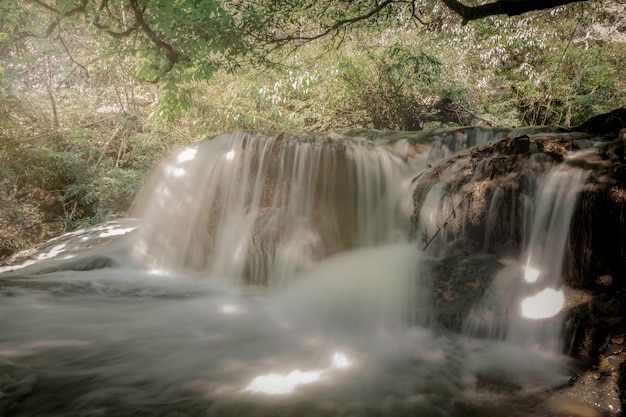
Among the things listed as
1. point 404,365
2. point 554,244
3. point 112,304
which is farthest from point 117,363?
point 554,244

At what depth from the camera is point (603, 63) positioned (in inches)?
472

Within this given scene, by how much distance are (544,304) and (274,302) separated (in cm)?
290

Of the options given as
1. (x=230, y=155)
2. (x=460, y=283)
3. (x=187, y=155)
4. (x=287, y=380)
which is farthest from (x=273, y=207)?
(x=287, y=380)

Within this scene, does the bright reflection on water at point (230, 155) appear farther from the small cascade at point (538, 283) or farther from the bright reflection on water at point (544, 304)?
the bright reflection on water at point (544, 304)

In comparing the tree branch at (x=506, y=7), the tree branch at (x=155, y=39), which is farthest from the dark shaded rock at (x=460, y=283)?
the tree branch at (x=155, y=39)

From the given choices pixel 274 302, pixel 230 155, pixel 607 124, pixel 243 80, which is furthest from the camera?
pixel 243 80

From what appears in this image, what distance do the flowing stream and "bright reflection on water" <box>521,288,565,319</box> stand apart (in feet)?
0.13

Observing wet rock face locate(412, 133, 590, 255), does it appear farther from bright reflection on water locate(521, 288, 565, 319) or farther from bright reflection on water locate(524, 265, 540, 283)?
bright reflection on water locate(521, 288, 565, 319)

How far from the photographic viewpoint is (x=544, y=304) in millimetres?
3010

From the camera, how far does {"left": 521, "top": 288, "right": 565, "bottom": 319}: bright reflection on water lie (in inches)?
116

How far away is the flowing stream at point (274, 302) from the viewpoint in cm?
239

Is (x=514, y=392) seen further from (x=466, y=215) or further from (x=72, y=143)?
(x=72, y=143)

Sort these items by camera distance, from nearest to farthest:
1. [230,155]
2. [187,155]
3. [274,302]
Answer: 1. [274,302]
2. [230,155]
3. [187,155]

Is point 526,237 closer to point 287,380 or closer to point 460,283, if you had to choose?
point 460,283
